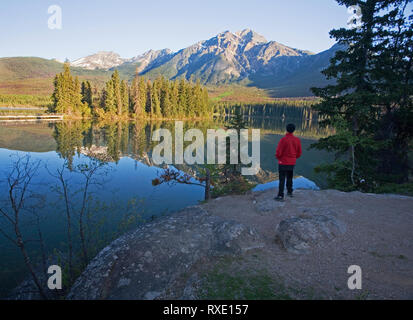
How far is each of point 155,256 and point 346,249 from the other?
4278 millimetres

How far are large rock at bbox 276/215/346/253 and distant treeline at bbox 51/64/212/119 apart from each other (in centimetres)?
6074

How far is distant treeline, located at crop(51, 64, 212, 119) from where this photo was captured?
54.1m

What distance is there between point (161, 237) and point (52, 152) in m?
21.8

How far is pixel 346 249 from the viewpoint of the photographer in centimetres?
515

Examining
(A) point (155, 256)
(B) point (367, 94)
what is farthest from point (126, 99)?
(A) point (155, 256)

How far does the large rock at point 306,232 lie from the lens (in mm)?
5258

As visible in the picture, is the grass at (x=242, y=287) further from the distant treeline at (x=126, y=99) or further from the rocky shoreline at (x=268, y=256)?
the distant treeline at (x=126, y=99)

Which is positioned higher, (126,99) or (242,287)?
(126,99)

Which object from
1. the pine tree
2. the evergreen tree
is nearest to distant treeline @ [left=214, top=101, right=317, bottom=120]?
the pine tree

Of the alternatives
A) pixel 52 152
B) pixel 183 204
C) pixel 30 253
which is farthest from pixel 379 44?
pixel 52 152

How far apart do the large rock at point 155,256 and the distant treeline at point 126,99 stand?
193 feet

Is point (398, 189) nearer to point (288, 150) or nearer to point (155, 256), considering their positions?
point (288, 150)

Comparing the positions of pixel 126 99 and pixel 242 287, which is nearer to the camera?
pixel 242 287

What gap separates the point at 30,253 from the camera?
7.99m
